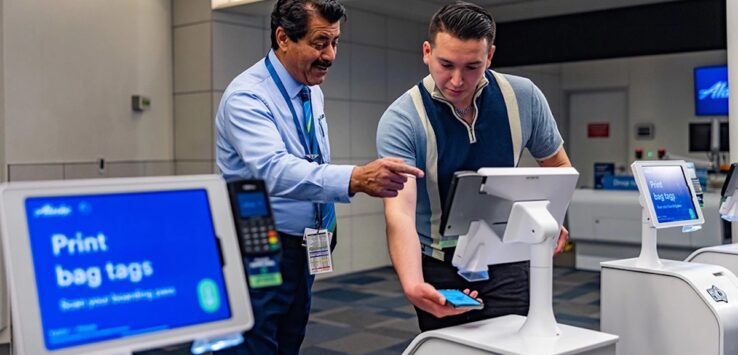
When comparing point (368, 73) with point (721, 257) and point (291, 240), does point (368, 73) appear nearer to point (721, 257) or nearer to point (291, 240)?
point (721, 257)

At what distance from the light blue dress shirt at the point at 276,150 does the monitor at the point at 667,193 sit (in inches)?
43.7

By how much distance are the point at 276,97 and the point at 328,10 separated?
292 millimetres

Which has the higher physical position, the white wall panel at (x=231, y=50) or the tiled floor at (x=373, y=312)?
the white wall panel at (x=231, y=50)

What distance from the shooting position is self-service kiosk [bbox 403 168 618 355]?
1.69 metres

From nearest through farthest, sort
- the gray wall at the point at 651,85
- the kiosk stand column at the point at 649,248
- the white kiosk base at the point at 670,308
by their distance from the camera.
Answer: the white kiosk base at the point at 670,308 → the kiosk stand column at the point at 649,248 → the gray wall at the point at 651,85

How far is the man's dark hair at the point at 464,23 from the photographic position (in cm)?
191

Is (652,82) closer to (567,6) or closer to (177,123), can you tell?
(567,6)

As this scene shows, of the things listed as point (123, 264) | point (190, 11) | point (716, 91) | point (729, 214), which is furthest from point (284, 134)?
point (716, 91)

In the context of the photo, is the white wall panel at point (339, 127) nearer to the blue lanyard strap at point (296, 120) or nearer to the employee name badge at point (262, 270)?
the blue lanyard strap at point (296, 120)

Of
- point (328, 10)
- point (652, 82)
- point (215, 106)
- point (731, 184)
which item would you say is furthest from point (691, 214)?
point (652, 82)

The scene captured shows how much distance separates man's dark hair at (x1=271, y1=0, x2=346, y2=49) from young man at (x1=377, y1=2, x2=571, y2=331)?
0.29 m

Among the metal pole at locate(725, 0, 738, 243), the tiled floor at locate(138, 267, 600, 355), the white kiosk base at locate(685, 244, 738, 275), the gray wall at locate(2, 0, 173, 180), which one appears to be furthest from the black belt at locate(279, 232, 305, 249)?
the gray wall at locate(2, 0, 173, 180)

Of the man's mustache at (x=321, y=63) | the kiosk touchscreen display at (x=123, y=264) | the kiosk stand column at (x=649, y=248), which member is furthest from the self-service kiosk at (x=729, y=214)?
the kiosk touchscreen display at (x=123, y=264)

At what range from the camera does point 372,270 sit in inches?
281
